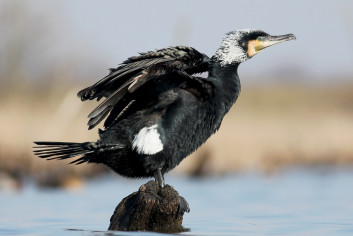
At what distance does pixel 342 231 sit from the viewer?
7.34 m

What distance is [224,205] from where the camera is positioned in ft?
32.5

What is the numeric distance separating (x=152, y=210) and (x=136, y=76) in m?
1.06

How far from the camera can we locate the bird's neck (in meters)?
6.63

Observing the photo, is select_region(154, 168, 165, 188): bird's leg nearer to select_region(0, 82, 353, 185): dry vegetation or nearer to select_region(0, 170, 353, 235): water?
select_region(0, 170, 353, 235): water

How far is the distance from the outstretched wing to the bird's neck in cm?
15

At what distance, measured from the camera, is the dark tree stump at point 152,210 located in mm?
6176

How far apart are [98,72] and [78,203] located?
31.0 metres

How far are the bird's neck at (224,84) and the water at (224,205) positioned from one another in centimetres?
113

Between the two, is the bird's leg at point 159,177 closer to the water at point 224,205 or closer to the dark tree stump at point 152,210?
the dark tree stump at point 152,210

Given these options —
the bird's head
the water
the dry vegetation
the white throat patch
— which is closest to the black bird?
the white throat patch

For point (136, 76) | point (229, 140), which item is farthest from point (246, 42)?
point (229, 140)

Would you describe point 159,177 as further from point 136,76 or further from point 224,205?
point 224,205

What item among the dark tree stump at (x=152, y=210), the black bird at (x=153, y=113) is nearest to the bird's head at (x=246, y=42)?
the black bird at (x=153, y=113)

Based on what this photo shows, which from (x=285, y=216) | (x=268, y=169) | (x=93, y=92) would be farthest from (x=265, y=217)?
(x=268, y=169)
